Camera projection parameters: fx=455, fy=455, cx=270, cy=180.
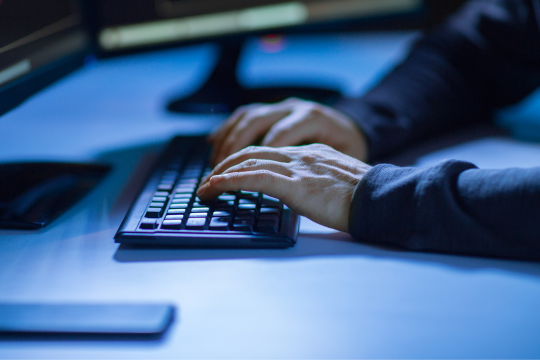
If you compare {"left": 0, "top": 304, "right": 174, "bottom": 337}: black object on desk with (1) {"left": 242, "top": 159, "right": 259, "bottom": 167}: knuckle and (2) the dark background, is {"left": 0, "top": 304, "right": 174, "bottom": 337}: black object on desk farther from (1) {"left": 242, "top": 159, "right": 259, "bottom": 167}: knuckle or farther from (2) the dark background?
(2) the dark background

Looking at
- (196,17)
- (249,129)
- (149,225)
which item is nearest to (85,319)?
(149,225)

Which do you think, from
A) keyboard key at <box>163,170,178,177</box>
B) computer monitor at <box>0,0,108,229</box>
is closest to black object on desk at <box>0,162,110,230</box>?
computer monitor at <box>0,0,108,229</box>

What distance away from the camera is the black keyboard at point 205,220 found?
1.33ft

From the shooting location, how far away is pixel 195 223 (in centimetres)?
42

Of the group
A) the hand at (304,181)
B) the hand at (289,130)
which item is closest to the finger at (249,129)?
the hand at (289,130)

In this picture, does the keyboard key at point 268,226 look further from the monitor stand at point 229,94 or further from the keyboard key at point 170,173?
the monitor stand at point 229,94

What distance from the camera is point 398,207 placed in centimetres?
40

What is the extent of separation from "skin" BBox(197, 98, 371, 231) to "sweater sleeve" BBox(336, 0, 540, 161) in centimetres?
12

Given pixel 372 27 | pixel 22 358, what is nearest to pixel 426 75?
pixel 22 358

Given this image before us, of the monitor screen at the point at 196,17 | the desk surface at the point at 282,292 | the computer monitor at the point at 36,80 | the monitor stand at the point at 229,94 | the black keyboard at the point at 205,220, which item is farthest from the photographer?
the monitor stand at the point at 229,94

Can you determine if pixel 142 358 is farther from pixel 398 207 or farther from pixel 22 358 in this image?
pixel 398 207

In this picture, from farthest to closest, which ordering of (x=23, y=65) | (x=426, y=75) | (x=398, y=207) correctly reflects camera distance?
(x=426, y=75)
(x=23, y=65)
(x=398, y=207)

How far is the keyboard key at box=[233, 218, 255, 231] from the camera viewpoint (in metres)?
0.41

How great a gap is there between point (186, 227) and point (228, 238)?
0.04 metres
